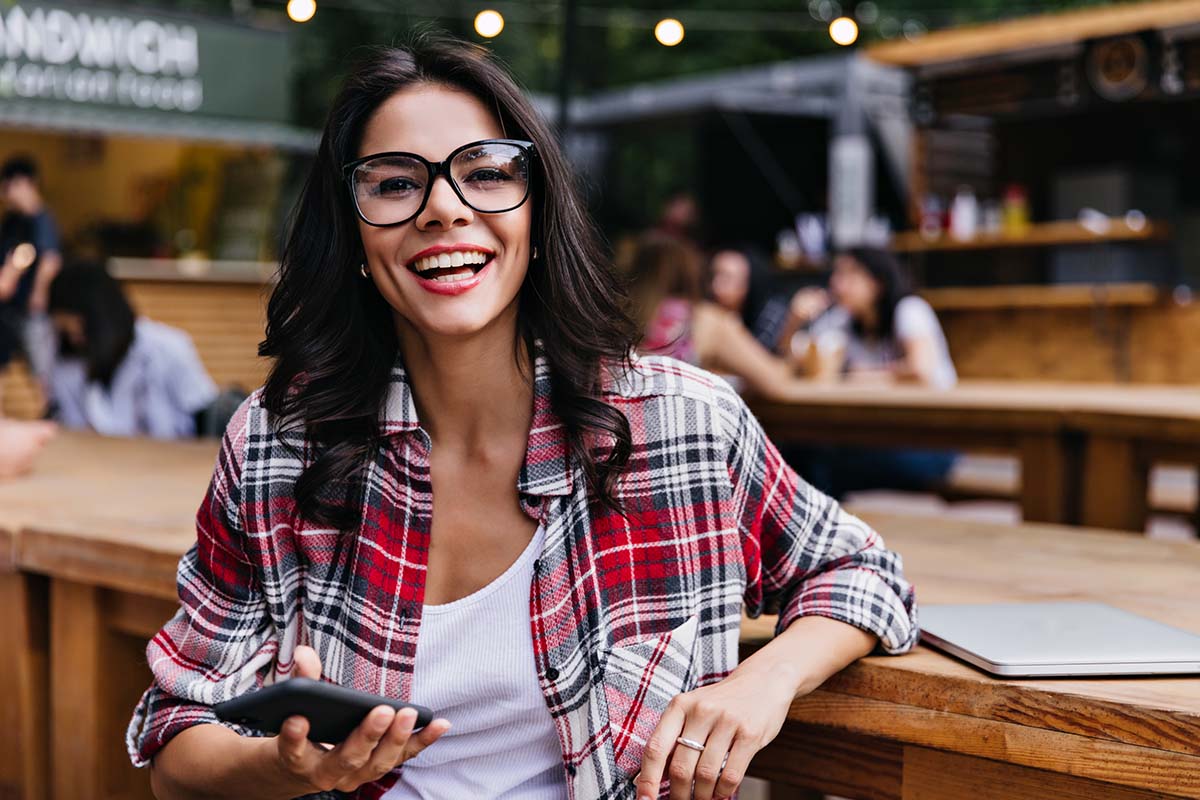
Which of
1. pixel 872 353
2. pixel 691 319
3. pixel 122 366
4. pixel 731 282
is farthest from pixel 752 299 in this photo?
pixel 122 366

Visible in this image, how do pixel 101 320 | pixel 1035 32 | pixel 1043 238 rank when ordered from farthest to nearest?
pixel 1043 238 < pixel 1035 32 < pixel 101 320

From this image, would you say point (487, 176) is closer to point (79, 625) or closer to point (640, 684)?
point (640, 684)

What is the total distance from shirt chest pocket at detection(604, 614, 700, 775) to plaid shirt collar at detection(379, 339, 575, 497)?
0.18m

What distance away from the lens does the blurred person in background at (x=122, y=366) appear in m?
4.20

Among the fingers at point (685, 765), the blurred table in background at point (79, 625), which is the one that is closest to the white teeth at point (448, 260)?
the fingers at point (685, 765)

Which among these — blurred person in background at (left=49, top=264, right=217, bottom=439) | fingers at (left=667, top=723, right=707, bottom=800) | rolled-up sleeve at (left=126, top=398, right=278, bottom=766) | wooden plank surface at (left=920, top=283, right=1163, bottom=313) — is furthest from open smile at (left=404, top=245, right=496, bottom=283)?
wooden plank surface at (left=920, top=283, right=1163, bottom=313)

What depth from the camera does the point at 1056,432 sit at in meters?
3.39

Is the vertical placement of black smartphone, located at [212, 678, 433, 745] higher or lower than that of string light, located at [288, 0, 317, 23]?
lower

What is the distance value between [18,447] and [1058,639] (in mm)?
2091

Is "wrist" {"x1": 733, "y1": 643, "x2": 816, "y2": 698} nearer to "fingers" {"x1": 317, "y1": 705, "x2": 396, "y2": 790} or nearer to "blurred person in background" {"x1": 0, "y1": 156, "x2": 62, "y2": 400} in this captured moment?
"fingers" {"x1": 317, "y1": 705, "x2": 396, "y2": 790}

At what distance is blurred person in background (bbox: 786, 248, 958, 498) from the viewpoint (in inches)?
188

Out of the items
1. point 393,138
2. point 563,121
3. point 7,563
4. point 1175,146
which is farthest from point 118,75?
point 1175,146

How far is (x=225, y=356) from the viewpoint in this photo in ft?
34.1

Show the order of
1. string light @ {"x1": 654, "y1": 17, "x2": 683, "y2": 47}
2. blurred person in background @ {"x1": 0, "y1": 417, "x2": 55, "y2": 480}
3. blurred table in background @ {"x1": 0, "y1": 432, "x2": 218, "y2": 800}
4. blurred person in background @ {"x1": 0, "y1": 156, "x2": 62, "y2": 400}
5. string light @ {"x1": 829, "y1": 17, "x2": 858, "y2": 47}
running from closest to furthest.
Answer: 1. blurred table in background @ {"x1": 0, "y1": 432, "x2": 218, "y2": 800}
2. blurred person in background @ {"x1": 0, "y1": 417, "x2": 55, "y2": 480}
3. string light @ {"x1": 829, "y1": 17, "x2": 858, "y2": 47}
4. string light @ {"x1": 654, "y1": 17, "x2": 683, "y2": 47}
5. blurred person in background @ {"x1": 0, "y1": 156, "x2": 62, "y2": 400}
